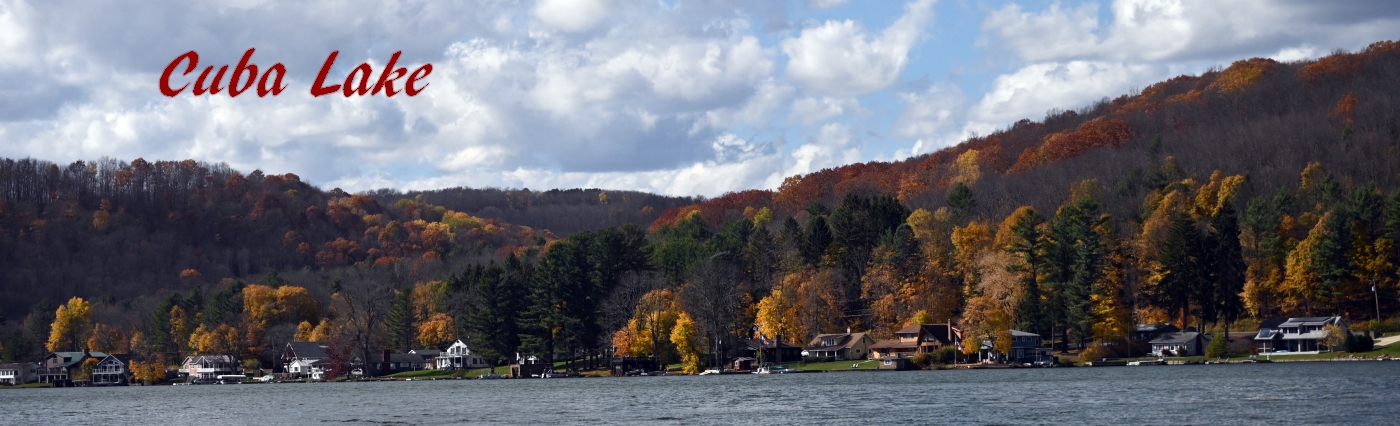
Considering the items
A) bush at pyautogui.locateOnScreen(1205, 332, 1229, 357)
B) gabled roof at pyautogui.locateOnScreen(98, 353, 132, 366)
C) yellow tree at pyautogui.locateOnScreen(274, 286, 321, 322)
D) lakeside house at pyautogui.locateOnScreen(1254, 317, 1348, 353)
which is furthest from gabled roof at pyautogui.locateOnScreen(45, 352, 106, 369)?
lakeside house at pyautogui.locateOnScreen(1254, 317, 1348, 353)

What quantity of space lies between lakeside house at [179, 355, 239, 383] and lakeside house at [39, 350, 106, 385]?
47.6 ft

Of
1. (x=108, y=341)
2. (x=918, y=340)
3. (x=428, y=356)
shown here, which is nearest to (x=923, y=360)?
(x=918, y=340)

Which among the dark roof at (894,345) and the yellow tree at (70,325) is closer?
the dark roof at (894,345)

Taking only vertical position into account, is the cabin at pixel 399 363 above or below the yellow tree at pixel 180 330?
below

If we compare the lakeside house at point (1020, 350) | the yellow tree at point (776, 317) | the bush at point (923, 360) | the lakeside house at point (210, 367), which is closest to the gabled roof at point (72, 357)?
the lakeside house at point (210, 367)

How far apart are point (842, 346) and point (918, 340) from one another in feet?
31.9

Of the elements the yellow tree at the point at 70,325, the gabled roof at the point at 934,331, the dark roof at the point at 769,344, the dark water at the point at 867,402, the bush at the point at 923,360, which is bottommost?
the dark water at the point at 867,402

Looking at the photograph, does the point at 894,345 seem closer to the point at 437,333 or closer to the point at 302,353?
the point at 437,333

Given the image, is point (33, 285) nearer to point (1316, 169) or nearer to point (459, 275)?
point (459, 275)

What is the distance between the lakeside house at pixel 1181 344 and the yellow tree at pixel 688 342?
110ft

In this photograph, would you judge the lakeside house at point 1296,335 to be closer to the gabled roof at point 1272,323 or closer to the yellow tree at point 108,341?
the gabled roof at point 1272,323

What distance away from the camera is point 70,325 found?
164 m

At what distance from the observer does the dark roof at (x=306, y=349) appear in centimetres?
13588

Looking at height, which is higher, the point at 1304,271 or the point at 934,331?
the point at 1304,271
